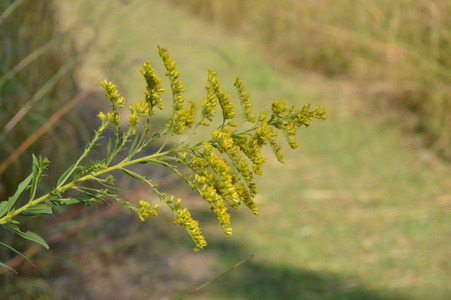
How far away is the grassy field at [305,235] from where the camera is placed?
3102 millimetres

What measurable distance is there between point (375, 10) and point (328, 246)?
9.39 ft

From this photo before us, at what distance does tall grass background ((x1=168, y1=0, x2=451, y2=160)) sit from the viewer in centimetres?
501

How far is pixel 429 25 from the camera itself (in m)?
5.18

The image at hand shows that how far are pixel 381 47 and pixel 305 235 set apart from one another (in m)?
2.40

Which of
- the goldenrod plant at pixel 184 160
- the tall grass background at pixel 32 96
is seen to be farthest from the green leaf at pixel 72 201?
the tall grass background at pixel 32 96

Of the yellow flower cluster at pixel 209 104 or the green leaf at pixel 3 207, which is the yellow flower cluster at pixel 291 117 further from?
the green leaf at pixel 3 207

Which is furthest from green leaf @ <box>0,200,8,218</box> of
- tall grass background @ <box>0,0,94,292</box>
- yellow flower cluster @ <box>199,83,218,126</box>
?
tall grass background @ <box>0,0,94,292</box>

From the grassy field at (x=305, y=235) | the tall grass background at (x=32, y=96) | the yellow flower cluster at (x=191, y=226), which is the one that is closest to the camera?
the yellow flower cluster at (x=191, y=226)

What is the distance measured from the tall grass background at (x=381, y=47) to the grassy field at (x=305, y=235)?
242 mm

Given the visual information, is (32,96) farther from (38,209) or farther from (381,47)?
(381,47)

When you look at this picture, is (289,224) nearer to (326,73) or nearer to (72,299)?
(72,299)

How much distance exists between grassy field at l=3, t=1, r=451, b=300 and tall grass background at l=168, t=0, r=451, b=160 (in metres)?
0.24

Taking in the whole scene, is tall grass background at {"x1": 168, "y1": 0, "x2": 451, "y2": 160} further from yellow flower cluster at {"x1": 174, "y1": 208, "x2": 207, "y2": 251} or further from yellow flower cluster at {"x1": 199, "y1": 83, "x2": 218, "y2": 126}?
yellow flower cluster at {"x1": 174, "y1": 208, "x2": 207, "y2": 251}

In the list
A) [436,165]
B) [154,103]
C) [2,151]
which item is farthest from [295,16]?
[154,103]
